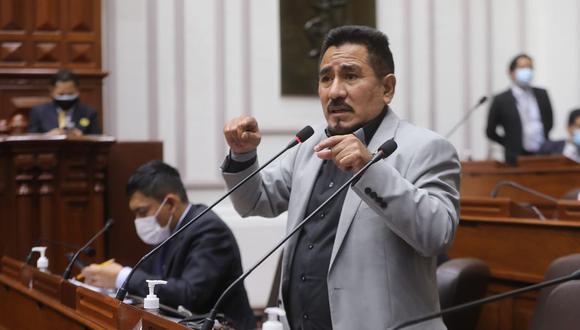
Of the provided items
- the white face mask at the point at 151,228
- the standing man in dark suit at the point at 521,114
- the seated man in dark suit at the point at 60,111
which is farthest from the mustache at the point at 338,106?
the standing man in dark suit at the point at 521,114

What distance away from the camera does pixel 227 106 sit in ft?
18.5

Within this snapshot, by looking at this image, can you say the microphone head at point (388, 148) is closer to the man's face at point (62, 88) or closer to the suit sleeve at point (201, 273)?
the suit sleeve at point (201, 273)

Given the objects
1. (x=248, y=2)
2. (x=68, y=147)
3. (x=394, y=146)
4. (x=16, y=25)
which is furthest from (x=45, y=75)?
(x=394, y=146)

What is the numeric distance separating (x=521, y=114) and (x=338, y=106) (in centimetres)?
420

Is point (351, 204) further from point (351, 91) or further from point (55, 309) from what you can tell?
point (55, 309)

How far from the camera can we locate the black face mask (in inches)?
167

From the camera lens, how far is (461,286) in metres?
2.54

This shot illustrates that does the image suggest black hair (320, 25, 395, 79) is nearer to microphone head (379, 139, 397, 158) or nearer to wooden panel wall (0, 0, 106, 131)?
microphone head (379, 139, 397, 158)

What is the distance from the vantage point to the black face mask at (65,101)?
4.24 metres

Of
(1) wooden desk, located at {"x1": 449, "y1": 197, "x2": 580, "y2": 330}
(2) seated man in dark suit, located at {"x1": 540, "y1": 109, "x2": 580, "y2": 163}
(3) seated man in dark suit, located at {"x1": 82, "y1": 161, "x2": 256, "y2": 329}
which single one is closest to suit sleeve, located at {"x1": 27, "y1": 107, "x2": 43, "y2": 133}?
(3) seated man in dark suit, located at {"x1": 82, "y1": 161, "x2": 256, "y2": 329}

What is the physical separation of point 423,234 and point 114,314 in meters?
0.68

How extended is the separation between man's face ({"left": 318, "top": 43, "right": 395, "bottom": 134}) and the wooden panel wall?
325cm

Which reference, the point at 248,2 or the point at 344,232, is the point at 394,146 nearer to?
the point at 344,232

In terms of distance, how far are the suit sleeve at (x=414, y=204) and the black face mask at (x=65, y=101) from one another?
2.92m
